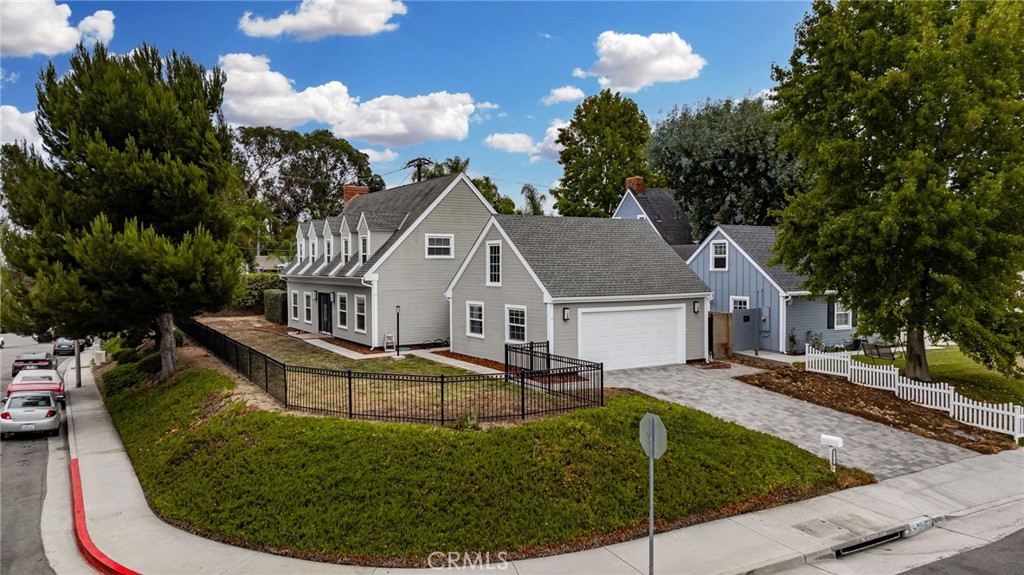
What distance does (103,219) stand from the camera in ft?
55.2

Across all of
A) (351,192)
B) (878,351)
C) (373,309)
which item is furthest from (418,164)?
(878,351)

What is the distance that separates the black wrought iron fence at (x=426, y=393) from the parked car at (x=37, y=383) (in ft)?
26.6

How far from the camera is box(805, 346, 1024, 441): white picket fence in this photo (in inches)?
576

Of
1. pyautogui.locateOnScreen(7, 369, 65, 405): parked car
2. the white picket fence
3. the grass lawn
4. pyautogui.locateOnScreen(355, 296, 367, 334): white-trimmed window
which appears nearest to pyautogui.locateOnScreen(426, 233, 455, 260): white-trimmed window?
pyautogui.locateOnScreen(355, 296, 367, 334): white-trimmed window

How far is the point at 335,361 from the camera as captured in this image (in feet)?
71.9

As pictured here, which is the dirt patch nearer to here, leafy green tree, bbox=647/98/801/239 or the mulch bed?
the mulch bed

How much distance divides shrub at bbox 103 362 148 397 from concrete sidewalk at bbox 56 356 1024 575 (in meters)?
10.3

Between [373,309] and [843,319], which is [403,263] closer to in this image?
[373,309]

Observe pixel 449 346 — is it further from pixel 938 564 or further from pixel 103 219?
pixel 938 564

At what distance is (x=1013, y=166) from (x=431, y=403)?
1634 centimetres

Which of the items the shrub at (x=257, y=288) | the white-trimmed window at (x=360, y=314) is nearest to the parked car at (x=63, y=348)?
the shrub at (x=257, y=288)

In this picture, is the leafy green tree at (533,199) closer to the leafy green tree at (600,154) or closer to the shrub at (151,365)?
the leafy green tree at (600,154)

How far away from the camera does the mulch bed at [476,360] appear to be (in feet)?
67.6

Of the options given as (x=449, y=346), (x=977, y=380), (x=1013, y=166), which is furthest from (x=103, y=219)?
(x=977, y=380)
